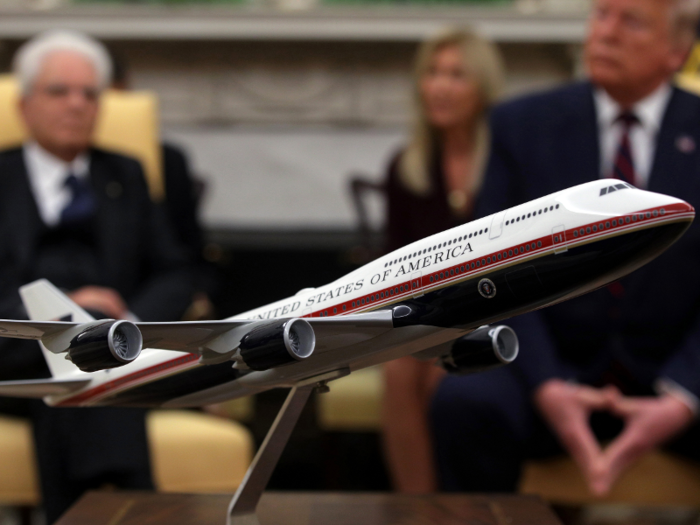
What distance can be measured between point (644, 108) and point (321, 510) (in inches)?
81.2

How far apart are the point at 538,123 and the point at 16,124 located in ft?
9.79

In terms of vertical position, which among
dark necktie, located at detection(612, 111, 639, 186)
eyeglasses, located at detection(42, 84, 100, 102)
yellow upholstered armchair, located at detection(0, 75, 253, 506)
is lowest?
yellow upholstered armchair, located at detection(0, 75, 253, 506)

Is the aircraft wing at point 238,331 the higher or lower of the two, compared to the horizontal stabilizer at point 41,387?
higher

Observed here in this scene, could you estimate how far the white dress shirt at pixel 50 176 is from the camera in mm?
3686

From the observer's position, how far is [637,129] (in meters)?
3.26

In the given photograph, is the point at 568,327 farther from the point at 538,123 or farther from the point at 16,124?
the point at 16,124

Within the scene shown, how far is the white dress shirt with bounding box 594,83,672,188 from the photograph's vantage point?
322cm

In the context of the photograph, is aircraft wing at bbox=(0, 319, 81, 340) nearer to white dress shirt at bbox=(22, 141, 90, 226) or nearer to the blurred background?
white dress shirt at bbox=(22, 141, 90, 226)

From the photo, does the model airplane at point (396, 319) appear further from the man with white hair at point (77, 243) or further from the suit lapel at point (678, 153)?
the suit lapel at point (678, 153)

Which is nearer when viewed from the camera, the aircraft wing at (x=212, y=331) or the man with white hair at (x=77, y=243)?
the aircraft wing at (x=212, y=331)

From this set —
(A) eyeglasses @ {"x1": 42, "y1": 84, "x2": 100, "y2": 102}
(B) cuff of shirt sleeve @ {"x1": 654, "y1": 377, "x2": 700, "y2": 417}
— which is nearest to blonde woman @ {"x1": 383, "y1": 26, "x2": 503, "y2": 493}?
(B) cuff of shirt sleeve @ {"x1": 654, "y1": 377, "x2": 700, "y2": 417}

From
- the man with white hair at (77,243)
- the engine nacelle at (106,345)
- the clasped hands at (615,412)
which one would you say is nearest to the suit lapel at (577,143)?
the clasped hands at (615,412)

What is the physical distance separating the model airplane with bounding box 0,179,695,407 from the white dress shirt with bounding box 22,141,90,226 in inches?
61.4

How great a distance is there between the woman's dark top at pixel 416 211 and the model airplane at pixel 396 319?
1659 millimetres
